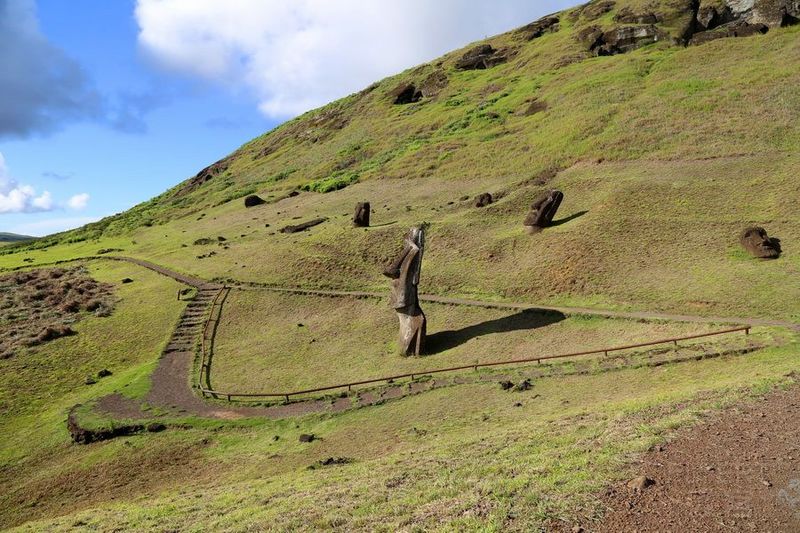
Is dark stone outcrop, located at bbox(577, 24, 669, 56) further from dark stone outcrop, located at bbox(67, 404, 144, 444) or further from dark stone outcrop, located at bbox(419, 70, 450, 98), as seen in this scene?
dark stone outcrop, located at bbox(67, 404, 144, 444)

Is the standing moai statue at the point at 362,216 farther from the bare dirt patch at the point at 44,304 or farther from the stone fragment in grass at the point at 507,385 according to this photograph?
the stone fragment in grass at the point at 507,385

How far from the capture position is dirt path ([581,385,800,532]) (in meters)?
10.1

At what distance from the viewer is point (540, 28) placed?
442 ft

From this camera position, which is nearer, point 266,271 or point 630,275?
point 630,275

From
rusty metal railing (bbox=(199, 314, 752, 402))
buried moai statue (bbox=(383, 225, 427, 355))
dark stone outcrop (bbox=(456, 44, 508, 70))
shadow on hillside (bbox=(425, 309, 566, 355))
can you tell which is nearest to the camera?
rusty metal railing (bbox=(199, 314, 752, 402))

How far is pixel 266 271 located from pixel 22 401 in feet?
67.9

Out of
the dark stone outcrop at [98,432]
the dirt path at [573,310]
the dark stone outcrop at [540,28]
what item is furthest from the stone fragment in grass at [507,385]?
the dark stone outcrop at [540,28]

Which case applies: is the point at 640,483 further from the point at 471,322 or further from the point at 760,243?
the point at 760,243

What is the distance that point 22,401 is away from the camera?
30.1 metres

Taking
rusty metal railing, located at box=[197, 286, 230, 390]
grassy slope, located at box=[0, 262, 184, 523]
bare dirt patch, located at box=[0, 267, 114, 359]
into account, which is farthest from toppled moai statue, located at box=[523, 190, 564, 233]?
bare dirt patch, located at box=[0, 267, 114, 359]

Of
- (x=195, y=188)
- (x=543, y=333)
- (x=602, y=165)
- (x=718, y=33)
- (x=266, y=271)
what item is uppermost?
(x=718, y=33)

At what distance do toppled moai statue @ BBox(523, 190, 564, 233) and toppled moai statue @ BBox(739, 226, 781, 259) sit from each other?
13.4 metres

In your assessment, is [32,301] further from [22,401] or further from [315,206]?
[315,206]

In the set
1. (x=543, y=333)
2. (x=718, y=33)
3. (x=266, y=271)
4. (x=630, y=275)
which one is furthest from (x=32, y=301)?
(x=718, y=33)
